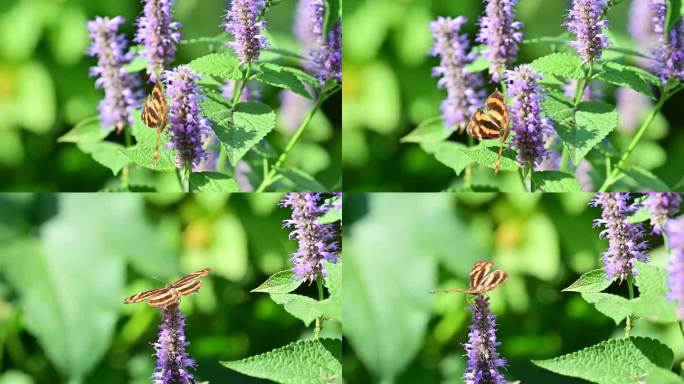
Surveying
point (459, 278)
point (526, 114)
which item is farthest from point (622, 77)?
point (459, 278)

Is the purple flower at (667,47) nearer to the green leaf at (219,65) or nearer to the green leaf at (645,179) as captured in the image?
the green leaf at (645,179)

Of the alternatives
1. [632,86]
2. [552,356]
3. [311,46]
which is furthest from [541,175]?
[311,46]

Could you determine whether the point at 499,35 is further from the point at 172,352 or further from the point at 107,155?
the point at 172,352

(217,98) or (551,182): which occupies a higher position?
(217,98)

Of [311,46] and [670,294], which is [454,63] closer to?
[311,46]

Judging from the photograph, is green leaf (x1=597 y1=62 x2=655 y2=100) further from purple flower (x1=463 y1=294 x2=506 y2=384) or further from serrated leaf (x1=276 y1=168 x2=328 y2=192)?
serrated leaf (x1=276 y1=168 x2=328 y2=192)
